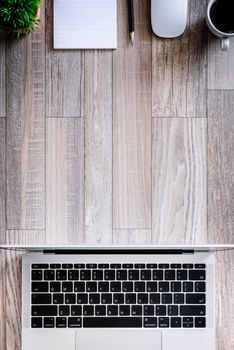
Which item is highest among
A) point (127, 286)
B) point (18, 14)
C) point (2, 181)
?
point (18, 14)

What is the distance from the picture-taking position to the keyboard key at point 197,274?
863mm

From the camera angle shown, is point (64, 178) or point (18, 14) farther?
point (64, 178)

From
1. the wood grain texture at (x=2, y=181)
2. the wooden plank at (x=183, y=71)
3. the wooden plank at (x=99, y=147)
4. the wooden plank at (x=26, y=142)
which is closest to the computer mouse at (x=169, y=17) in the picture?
the wooden plank at (x=183, y=71)

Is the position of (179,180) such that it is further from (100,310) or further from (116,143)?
(100,310)

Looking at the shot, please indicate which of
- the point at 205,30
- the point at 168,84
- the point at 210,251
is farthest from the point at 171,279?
the point at 205,30

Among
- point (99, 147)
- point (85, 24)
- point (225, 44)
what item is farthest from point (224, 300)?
point (85, 24)

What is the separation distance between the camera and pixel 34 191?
0.92 metres

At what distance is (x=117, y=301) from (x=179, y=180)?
0.27m

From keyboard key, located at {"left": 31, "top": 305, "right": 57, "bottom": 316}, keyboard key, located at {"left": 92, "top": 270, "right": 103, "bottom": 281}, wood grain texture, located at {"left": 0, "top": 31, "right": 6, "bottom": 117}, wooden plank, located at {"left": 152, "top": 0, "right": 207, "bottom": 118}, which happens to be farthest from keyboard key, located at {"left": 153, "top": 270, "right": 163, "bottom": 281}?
wood grain texture, located at {"left": 0, "top": 31, "right": 6, "bottom": 117}

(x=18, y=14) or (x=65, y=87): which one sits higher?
(x=18, y=14)

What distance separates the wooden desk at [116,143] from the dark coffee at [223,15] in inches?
2.8

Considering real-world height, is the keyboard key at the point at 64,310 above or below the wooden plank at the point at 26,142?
below

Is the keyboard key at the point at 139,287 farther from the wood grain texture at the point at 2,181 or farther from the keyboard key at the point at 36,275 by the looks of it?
the wood grain texture at the point at 2,181

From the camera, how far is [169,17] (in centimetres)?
86
